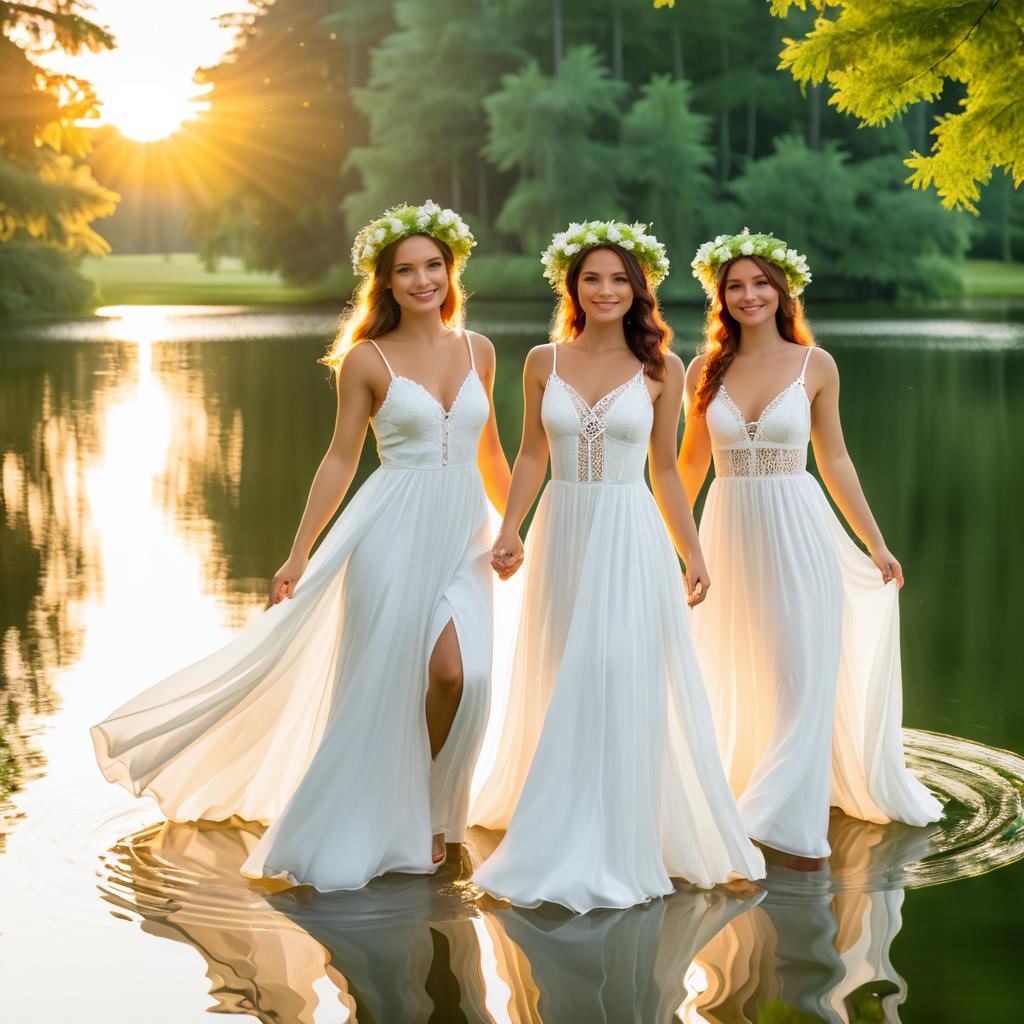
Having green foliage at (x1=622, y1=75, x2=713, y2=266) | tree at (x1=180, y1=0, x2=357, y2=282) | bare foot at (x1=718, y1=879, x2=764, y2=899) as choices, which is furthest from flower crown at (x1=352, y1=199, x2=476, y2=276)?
tree at (x1=180, y1=0, x2=357, y2=282)

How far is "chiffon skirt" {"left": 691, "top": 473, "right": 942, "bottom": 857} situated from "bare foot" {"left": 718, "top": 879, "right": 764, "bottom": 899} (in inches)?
9.5

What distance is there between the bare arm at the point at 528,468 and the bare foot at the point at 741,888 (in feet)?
3.87

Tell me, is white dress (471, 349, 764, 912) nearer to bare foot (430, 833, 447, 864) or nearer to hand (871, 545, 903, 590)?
bare foot (430, 833, 447, 864)

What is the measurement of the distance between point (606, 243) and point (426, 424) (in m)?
0.83

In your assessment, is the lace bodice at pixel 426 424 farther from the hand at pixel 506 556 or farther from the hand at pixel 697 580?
the hand at pixel 697 580

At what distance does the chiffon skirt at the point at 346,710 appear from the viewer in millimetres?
5145

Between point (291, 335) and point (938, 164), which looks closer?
point (938, 164)

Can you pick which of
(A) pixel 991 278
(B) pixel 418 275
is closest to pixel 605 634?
(B) pixel 418 275

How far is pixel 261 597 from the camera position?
957cm

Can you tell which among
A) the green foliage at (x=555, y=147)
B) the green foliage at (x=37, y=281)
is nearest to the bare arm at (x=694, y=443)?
the green foliage at (x=37, y=281)

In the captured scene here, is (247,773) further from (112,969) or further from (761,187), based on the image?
(761,187)

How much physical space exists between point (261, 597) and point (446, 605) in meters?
4.50

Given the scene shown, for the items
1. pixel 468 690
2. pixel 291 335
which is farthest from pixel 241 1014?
pixel 291 335

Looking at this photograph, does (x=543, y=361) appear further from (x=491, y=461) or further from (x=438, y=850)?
(x=438, y=850)
